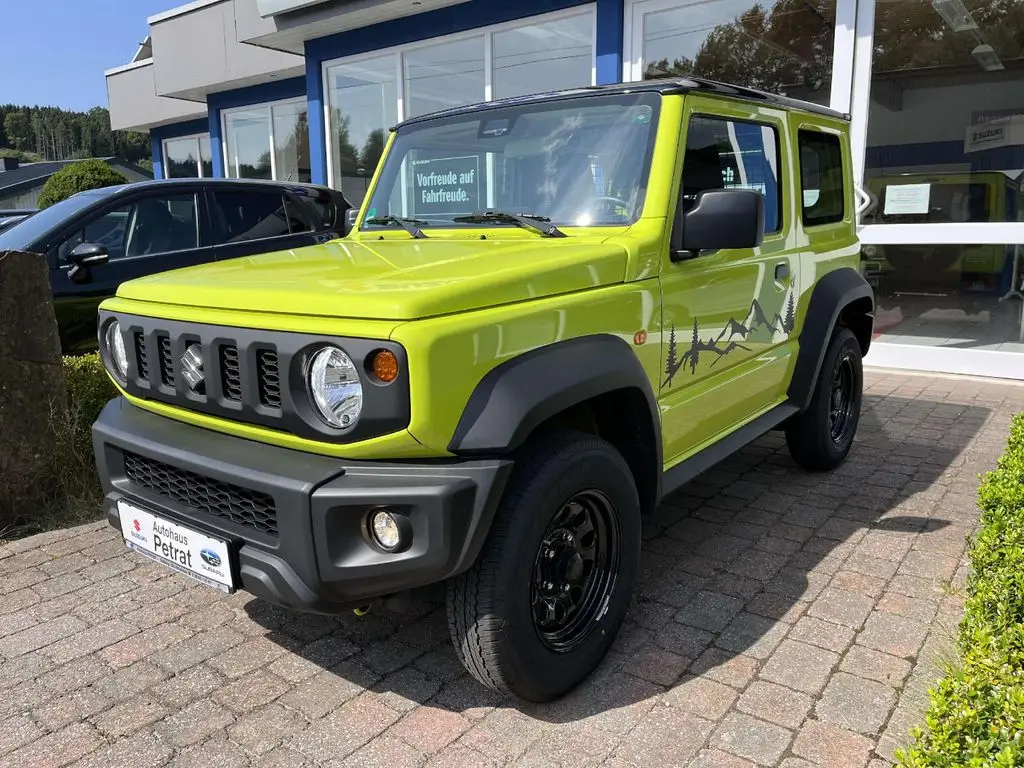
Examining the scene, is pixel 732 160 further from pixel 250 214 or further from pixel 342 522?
pixel 250 214

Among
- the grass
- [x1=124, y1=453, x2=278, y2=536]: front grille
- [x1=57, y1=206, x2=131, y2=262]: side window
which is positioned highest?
[x1=57, y1=206, x2=131, y2=262]: side window

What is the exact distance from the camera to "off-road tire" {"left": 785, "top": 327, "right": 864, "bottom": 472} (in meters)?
4.21

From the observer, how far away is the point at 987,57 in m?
7.50

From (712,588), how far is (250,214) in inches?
195

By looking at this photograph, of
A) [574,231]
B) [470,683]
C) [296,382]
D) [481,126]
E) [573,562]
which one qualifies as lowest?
[470,683]

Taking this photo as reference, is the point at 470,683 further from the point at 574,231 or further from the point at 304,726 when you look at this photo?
the point at 574,231

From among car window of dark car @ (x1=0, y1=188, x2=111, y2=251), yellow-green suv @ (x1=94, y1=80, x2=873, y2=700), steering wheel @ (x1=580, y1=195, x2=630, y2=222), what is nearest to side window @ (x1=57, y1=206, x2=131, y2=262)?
car window of dark car @ (x1=0, y1=188, x2=111, y2=251)

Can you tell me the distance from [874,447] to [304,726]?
13.4ft

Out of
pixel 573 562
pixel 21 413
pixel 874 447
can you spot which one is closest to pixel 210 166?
pixel 21 413

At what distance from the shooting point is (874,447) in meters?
5.07

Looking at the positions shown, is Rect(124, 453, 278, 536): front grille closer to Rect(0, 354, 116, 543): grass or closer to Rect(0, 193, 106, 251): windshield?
Rect(0, 354, 116, 543): grass

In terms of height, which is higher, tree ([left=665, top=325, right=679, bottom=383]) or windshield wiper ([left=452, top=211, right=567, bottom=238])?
windshield wiper ([left=452, top=211, right=567, bottom=238])

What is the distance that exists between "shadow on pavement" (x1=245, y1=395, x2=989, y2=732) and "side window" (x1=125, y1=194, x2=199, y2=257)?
378cm

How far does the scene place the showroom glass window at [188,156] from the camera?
18.0 meters
